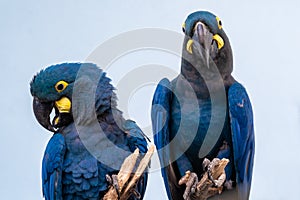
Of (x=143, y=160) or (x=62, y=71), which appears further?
(x=62, y=71)

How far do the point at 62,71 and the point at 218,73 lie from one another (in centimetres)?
102

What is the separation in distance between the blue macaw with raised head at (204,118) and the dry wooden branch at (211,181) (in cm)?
31

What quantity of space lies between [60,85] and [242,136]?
47.9 inches

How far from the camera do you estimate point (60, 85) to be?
10.9 feet

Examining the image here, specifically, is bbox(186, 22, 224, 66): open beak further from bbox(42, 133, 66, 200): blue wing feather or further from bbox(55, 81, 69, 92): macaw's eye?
bbox(42, 133, 66, 200): blue wing feather

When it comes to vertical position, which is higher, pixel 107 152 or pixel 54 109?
pixel 54 109

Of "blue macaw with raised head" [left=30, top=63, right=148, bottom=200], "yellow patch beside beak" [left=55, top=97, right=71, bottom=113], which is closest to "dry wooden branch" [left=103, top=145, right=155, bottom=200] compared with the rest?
"blue macaw with raised head" [left=30, top=63, right=148, bottom=200]

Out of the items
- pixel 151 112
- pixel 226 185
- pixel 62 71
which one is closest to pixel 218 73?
pixel 151 112

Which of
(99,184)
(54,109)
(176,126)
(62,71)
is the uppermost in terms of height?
(62,71)

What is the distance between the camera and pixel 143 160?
114 inches

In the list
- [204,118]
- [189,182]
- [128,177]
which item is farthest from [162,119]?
[128,177]

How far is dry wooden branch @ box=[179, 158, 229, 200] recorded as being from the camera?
2928 millimetres

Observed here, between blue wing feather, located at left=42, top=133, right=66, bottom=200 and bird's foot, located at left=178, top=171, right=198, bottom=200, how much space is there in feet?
2.51

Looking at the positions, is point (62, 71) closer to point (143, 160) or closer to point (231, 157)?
point (143, 160)
